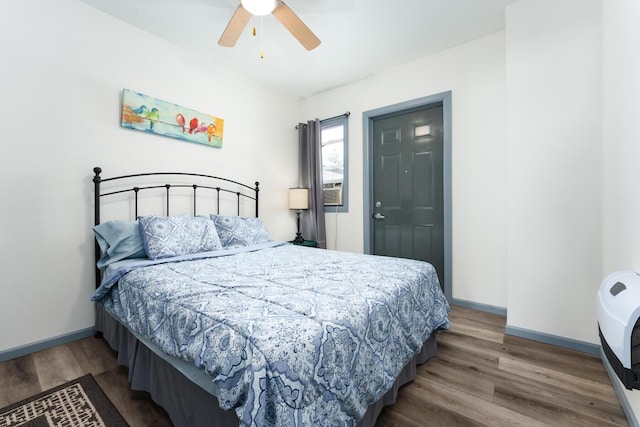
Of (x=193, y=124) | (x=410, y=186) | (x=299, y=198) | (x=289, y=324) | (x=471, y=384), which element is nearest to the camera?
(x=289, y=324)

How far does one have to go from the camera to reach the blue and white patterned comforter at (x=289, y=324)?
2.61ft

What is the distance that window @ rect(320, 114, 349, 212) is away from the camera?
11.9 ft

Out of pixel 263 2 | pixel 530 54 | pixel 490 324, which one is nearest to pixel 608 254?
pixel 490 324

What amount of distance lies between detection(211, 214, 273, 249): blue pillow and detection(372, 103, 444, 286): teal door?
155cm

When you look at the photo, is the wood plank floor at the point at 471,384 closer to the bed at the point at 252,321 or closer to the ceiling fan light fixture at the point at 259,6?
the bed at the point at 252,321

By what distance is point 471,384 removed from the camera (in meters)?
1.55

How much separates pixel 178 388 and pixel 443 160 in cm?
293

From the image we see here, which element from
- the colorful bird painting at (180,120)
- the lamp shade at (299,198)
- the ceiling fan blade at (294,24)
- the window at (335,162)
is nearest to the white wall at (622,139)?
the ceiling fan blade at (294,24)

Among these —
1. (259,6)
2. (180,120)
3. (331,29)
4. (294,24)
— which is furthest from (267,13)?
(180,120)

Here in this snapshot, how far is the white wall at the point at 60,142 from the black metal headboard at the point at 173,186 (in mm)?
75

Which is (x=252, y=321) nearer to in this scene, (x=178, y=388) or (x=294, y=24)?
(x=178, y=388)

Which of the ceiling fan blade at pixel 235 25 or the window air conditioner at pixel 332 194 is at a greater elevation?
the ceiling fan blade at pixel 235 25

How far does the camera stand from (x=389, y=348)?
A: 1.27 metres

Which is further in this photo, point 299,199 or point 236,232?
A: point 299,199
